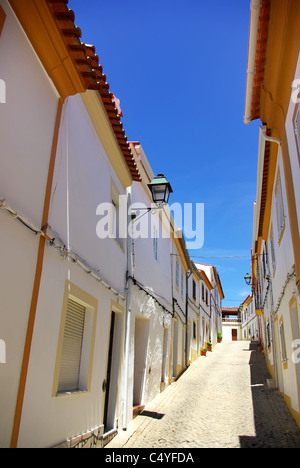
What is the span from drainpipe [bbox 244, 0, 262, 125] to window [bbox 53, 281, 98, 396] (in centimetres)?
391

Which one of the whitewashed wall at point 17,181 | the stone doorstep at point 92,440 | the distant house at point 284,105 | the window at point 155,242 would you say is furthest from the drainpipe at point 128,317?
the whitewashed wall at point 17,181

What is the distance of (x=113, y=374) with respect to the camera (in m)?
6.88

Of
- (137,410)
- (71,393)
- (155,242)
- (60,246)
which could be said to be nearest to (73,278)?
(60,246)

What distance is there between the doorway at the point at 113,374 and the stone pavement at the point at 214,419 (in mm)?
363

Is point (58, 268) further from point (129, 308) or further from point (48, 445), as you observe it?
point (129, 308)

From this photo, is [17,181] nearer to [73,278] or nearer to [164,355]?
[73,278]

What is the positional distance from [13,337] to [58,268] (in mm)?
1190

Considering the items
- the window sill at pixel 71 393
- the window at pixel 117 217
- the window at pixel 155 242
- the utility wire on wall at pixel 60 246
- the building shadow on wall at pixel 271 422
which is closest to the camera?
the utility wire on wall at pixel 60 246

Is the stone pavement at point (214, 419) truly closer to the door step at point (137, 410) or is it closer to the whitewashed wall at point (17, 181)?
the door step at point (137, 410)

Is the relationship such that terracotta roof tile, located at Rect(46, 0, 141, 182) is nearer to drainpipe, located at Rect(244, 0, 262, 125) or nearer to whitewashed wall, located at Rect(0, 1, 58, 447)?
whitewashed wall, located at Rect(0, 1, 58, 447)

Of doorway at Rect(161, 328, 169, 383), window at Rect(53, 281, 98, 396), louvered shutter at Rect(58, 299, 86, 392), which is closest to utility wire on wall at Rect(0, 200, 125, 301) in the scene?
window at Rect(53, 281, 98, 396)

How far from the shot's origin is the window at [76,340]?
4.85m

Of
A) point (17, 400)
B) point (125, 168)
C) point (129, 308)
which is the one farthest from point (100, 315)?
point (125, 168)
